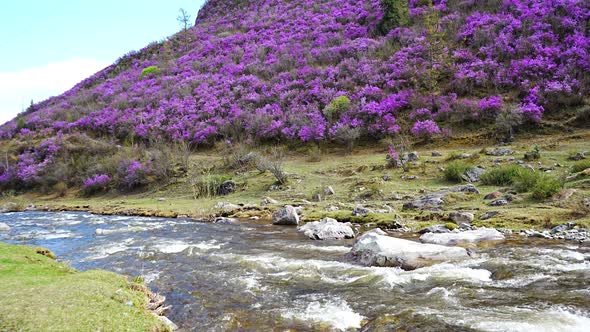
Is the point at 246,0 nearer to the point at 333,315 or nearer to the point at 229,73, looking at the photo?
the point at 229,73

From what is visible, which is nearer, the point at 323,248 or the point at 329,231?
the point at 323,248

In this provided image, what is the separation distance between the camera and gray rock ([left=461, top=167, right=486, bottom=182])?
52.1 ft

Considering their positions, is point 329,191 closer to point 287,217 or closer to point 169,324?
point 287,217

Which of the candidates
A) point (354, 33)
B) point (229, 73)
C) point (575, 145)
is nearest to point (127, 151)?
point (229, 73)

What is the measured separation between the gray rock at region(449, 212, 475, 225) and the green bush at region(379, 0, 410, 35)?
2886 centimetres

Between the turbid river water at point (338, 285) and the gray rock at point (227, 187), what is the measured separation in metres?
9.44

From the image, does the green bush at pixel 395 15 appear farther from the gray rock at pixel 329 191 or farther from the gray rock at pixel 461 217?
the gray rock at pixel 461 217

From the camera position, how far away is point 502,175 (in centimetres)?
1493

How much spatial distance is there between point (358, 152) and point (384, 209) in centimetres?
1215

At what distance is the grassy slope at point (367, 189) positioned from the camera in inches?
448

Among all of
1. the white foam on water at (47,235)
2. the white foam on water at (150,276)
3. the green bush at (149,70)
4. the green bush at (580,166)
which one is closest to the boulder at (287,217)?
the white foam on water at (150,276)

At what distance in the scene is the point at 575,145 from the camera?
18328 millimetres

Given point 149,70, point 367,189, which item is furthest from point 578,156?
point 149,70

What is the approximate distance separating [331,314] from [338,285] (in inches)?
52.7
